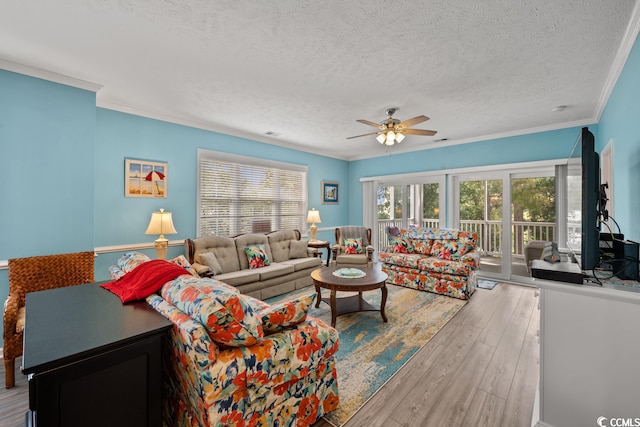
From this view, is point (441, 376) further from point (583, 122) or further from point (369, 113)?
point (583, 122)

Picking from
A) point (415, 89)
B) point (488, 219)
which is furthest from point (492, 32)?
point (488, 219)

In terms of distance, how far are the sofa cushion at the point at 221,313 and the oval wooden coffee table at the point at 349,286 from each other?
5.62ft

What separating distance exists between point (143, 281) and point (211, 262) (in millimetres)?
1980

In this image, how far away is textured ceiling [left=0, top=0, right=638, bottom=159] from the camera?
6.15ft

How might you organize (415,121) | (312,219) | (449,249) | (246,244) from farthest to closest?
(312,219), (449,249), (246,244), (415,121)

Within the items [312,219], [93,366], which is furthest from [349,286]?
[312,219]

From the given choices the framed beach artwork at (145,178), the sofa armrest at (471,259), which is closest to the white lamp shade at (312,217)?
the framed beach artwork at (145,178)

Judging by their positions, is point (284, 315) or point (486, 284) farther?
point (486, 284)

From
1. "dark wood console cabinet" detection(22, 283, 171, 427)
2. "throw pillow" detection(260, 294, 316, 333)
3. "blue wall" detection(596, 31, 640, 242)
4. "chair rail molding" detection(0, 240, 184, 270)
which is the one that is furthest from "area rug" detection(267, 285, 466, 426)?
"blue wall" detection(596, 31, 640, 242)

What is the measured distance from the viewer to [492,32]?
6.81 ft

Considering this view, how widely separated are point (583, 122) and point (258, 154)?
5342 mm
